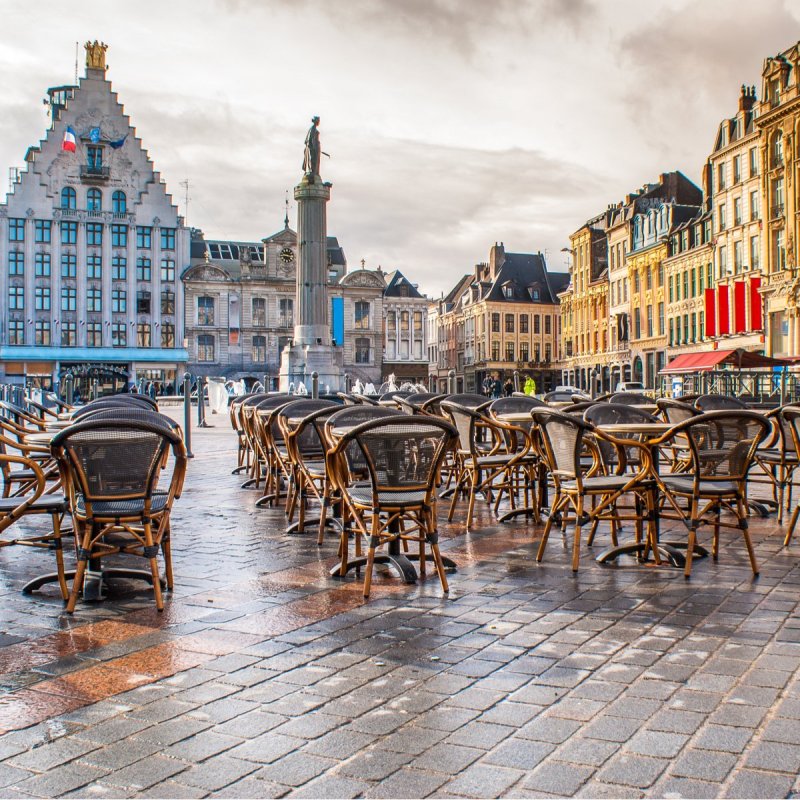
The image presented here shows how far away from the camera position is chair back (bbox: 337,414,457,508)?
5621 millimetres

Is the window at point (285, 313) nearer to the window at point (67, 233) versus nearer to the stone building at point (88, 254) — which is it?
the stone building at point (88, 254)

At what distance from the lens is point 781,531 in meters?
7.91

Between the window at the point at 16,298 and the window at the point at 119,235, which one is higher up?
the window at the point at 119,235

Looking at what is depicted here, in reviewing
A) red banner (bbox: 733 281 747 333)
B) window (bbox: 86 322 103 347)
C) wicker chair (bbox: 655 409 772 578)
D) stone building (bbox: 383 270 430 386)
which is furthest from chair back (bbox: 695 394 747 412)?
stone building (bbox: 383 270 430 386)

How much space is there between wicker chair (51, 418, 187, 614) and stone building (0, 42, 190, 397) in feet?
223

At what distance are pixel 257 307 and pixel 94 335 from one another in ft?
49.4

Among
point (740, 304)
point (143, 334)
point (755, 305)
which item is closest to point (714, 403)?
point (755, 305)

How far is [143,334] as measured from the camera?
74500mm

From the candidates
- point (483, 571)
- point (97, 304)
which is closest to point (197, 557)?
point (483, 571)

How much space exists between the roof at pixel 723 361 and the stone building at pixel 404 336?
46.3 meters

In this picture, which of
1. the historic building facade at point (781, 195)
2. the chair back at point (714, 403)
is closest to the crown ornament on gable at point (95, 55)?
the historic building facade at point (781, 195)

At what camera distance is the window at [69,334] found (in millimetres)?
71625

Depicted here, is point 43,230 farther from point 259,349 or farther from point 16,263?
point 259,349

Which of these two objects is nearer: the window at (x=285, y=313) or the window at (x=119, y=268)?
the window at (x=119, y=268)
